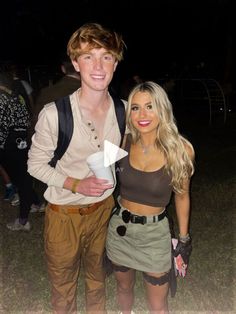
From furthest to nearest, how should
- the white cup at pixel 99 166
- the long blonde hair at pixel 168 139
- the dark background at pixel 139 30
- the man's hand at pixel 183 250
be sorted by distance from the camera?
the dark background at pixel 139 30
the man's hand at pixel 183 250
the long blonde hair at pixel 168 139
the white cup at pixel 99 166

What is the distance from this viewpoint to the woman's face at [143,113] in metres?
2.78

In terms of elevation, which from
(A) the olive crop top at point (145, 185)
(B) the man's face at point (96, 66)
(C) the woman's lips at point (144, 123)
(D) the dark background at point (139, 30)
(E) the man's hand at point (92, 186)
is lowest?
(D) the dark background at point (139, 30)

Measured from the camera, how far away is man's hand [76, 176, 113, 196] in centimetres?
248

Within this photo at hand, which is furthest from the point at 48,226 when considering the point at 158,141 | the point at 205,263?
the point at 205,263

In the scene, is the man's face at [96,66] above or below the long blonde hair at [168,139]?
above

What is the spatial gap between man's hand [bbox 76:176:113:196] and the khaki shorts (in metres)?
0.51

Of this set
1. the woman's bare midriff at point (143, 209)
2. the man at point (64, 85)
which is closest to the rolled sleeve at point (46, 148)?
the woman's bare midriff at point (143, 209)

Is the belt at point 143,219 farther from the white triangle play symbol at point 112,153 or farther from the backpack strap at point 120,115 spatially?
the backpack strap at point 120,115

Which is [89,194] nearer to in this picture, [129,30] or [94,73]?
[94,73]

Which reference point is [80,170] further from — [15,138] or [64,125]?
[15,138]

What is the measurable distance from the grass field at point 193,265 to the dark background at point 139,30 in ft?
62.1

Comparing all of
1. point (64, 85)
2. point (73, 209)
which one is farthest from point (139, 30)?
point (73, 209)

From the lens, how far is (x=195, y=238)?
5.29 metres

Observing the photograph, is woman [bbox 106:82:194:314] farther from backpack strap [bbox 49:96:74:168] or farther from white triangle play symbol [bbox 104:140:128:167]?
backpack strap [bbox 49:96:74:168]
